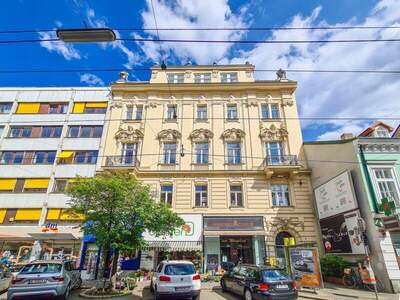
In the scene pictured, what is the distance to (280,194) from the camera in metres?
20.5

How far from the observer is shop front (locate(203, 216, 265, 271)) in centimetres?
1822

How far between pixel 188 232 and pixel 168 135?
30.6 ft

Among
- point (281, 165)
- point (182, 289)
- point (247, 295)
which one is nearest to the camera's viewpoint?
point (182, 289)

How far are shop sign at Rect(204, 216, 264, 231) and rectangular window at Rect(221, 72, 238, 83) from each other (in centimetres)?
1494

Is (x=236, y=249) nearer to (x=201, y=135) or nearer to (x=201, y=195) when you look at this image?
(x=201, y=195)

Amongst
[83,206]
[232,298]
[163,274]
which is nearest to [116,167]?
[83,206]

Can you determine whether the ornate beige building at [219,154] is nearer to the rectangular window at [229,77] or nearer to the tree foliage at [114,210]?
the rectangular window at [229,77]

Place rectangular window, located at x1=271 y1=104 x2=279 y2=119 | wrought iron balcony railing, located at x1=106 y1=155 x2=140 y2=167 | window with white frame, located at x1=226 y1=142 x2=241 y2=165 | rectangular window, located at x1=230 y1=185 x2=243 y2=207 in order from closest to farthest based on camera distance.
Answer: rectangular window, located at x1=230 y1=185 x2=243 y2=207 < wrought iron balcony railing, located at x1=106 y1=155 x2=140 y2=167 < window with white frame, located at x1=226 y1=142 x2=241 y2=165 < rectangular window, located at x1=271 y1=104 x2=279 y2=119

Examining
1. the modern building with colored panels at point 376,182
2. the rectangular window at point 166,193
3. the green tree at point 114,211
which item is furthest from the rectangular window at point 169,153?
the modern building with colored panels at point 376,182

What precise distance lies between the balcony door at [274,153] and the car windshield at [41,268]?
16.8 m

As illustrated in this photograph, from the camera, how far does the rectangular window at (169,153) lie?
71.8 feet

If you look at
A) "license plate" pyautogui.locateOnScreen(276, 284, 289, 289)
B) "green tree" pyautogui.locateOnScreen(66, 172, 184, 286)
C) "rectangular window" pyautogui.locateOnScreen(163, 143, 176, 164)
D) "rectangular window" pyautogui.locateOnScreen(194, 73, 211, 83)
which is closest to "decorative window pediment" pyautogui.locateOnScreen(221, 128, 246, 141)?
"rectangular window" pyautogui.locateOnScreen(163, 143, 176, 164)

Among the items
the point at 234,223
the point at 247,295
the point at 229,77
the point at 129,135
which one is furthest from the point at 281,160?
the point at 129,135

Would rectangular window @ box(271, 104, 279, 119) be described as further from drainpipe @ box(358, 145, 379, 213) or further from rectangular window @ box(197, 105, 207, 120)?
drainpipe @ box(358, 145, 379, 213)
